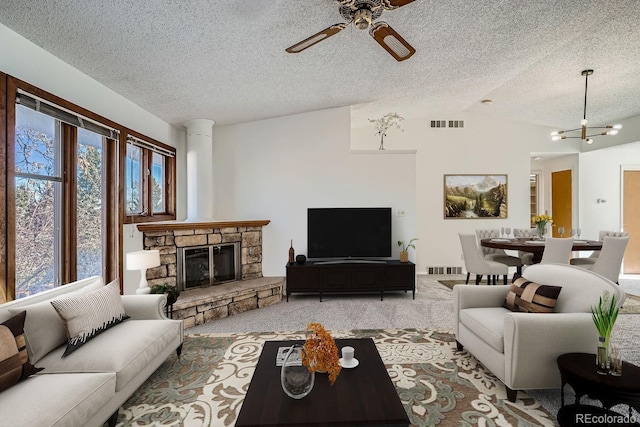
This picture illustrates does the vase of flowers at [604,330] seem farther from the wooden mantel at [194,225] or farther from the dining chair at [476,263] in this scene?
the wooden mantel at [194,225]

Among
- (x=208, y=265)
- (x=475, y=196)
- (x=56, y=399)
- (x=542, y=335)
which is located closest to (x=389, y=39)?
(x=542, y=335)

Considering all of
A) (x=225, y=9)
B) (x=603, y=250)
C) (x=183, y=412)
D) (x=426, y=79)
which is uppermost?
Answer: (x=426, y=79)

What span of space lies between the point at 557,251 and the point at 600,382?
3093mm

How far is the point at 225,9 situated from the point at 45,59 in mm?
1481

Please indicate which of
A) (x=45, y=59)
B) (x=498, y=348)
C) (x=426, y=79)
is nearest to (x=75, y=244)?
(x=45, y=59)

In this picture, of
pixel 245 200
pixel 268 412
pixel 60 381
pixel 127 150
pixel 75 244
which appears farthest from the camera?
pixel 245 200

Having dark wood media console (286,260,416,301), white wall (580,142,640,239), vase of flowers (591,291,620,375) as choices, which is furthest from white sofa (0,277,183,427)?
white wall (580,142,640,239)

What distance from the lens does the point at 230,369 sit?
2.71 m

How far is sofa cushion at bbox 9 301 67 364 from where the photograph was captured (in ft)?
6.58

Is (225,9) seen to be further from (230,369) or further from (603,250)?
(603,250)

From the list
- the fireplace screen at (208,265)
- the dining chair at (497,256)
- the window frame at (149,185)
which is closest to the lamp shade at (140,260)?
the window frame at (149,185)

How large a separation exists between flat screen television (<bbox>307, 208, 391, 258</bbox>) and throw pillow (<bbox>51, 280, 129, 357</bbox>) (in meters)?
2.91

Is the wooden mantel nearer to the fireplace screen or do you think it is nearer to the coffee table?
the fireplace screen

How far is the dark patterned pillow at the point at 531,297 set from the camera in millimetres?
2436
